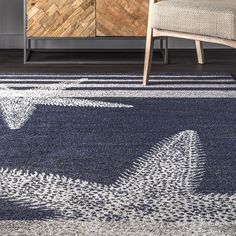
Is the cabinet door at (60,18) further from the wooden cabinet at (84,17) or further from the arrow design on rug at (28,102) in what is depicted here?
the arrow design on rug at (28,102)

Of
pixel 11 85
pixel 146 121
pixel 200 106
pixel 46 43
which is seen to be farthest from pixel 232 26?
pixel 46 43

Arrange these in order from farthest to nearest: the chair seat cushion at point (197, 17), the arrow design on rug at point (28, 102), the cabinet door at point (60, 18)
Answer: the cabinet door at point (60, 18) → the chair seat cushion at point (197, 17) → the arrow design on rug at point (28, 102)

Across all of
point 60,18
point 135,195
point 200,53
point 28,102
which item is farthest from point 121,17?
point 135,195

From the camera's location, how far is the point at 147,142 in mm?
1863

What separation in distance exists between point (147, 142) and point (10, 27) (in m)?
2.45

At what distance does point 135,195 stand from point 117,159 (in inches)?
10.8

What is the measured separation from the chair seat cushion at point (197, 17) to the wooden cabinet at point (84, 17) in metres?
0.64

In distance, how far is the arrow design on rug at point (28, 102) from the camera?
7.12ft

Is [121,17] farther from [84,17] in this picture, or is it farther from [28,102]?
[28,102]

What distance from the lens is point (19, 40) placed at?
4082 mm

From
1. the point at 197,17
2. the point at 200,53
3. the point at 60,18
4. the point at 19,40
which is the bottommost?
the point at 19,40

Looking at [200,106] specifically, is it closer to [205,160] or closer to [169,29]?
[169,29]

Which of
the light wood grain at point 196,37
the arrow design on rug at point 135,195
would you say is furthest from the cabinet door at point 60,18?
the arrow design on rug at point 135,195

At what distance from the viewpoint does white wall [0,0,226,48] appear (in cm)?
405
